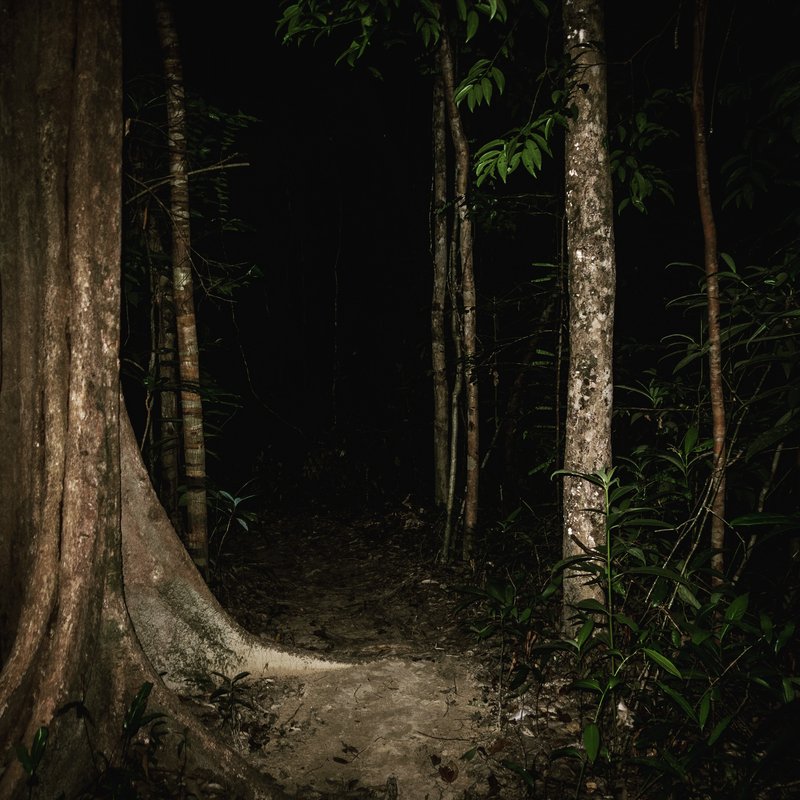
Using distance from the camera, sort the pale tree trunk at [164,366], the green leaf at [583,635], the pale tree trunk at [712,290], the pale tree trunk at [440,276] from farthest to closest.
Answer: the pale tree trunk at [440,276] → the pale tree trunk at [164,366] → the pale tree trunk at [712,290] → the green leaf at [583,635]

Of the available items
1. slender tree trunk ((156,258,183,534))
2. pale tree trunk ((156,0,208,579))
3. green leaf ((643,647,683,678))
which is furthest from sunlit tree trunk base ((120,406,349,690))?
green leaf ((643,647,683,678))

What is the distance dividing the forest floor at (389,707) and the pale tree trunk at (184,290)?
0.80 metres

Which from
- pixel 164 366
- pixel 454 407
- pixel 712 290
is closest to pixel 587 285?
pixel 712 290

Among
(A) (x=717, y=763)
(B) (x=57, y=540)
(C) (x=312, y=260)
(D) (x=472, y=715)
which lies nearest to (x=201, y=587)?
(B) (x=57, y=540)

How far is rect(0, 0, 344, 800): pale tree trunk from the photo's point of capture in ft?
7.94

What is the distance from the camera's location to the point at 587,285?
3.55 meters

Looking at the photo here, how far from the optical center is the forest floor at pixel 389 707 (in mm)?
2807

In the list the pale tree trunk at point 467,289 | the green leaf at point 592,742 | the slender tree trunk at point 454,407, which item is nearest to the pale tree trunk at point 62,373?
the green leaf at point 592,742

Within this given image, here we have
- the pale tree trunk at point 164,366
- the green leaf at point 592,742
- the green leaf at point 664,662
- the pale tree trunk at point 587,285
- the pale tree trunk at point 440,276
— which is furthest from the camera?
the pale tree trunk at point 440,276

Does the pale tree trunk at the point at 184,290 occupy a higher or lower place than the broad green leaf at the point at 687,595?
higher

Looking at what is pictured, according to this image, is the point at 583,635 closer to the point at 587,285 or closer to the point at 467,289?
the point at 587,285

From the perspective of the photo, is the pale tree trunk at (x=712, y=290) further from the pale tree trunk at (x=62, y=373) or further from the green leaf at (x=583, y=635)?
the pale tree trunk at (x=62, y=373)

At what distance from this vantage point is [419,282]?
36.8ft

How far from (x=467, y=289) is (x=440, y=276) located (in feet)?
3.44
